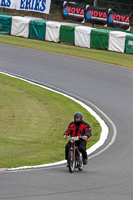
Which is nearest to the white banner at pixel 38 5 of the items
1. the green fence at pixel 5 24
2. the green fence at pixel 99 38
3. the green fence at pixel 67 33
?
the green fence at pixel 5 24

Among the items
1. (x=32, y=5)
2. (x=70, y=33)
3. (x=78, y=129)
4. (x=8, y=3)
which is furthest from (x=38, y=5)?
(x=78, y=129)

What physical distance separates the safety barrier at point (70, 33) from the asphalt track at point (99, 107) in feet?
21.7

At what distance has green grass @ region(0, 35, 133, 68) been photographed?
35550 mm

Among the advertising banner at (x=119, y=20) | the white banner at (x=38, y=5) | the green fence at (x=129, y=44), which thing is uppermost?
the white banner at (x=38, y=5)

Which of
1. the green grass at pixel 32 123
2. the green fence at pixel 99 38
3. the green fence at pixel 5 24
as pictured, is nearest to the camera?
the green grass at pixel 32 123

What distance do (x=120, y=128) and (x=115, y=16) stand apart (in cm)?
2913

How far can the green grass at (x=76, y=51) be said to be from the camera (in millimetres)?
35550

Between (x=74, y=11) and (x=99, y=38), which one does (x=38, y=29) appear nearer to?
(x=74, y=11)

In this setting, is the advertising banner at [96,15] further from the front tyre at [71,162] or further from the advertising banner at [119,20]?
the front tyre at [71,162]

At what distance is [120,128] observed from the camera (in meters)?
19.1

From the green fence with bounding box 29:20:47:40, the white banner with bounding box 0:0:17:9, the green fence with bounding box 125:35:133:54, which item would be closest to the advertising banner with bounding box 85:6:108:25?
the green fence with bounding box 29:20:47:40

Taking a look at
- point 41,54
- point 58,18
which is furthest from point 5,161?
point 58,18

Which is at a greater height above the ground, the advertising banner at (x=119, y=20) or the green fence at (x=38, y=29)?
the advertising banner at (x=119, y=20)

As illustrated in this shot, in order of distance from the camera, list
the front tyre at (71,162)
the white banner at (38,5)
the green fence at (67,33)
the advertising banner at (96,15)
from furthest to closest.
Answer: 1. the white banner at (38,5)
2. the advertising banner at (96,15)
3. the green fence at (67,33)
4. the front tyre at (71,162)
